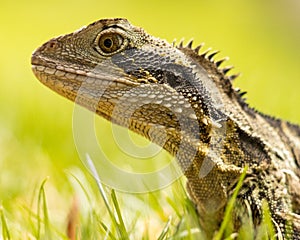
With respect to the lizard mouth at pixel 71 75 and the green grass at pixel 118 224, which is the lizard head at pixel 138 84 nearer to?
the lizard mouth at pixel 71 75

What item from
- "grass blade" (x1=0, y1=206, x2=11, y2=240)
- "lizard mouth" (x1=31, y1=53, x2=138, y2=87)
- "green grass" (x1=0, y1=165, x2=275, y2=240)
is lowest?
"grass blade" (x1=0, y1=206, x2=11, y2=240)

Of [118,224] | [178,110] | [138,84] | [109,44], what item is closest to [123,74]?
[138,84]

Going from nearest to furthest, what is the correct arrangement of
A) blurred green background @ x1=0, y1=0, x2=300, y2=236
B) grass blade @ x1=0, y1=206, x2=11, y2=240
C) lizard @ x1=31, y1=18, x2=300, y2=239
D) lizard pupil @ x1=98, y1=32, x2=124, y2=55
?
grass blade @ x1=0, y1=206, x2=11, y2=240 < lizard @ x1=31, y1=18, x2=300, y2=239 < lizard pupil @ x1=98, y1=32, x2=124, y2=55 < blurred green background @ x1=0, y1=0, x2=300, y2=236

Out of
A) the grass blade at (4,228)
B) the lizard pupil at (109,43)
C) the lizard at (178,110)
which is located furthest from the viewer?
the lizard pupil at (109,43)

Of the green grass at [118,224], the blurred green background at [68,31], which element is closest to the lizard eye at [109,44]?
the green grass at [118,224]

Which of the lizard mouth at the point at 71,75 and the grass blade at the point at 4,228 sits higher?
the lizard mouth at the point at 71,75

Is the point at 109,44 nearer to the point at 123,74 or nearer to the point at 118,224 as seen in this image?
the point at 123,74

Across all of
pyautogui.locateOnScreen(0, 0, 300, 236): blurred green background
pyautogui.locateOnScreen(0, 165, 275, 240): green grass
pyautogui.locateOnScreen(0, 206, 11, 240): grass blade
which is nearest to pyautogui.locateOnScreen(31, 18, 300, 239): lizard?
pyautogui.locateOnScreen(0, 165, 275, 240): green grass

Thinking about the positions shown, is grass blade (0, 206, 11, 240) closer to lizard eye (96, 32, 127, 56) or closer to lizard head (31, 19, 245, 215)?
lizard head (31, 19, 245, 215)
